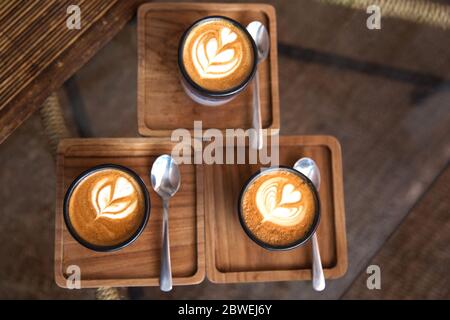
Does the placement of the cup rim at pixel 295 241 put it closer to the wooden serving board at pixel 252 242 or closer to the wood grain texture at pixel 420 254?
the wooden serving board at pixel 252 242

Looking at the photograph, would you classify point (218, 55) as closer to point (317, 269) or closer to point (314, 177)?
point (314, 177)

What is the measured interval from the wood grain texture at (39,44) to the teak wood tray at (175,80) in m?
0.09

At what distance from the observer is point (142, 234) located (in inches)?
32.6

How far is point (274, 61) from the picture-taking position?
885 millimetres

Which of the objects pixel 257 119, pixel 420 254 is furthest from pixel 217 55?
pixel 420 254

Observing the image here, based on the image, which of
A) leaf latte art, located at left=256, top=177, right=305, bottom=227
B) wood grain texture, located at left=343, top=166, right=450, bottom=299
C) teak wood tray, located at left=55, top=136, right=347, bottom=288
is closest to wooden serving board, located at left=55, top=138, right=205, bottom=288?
teak wood tray, located at left=55, top=136, right=347, bottom=288

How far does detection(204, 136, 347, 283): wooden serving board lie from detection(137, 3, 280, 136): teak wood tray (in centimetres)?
8

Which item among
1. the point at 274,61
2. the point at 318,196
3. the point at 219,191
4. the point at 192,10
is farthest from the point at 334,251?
the point at 192,10

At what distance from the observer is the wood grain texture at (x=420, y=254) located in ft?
3.36

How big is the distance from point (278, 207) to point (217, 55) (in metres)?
0.29

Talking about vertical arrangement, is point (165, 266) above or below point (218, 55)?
below

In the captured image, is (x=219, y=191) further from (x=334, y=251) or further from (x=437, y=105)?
(x=437, y=105)
